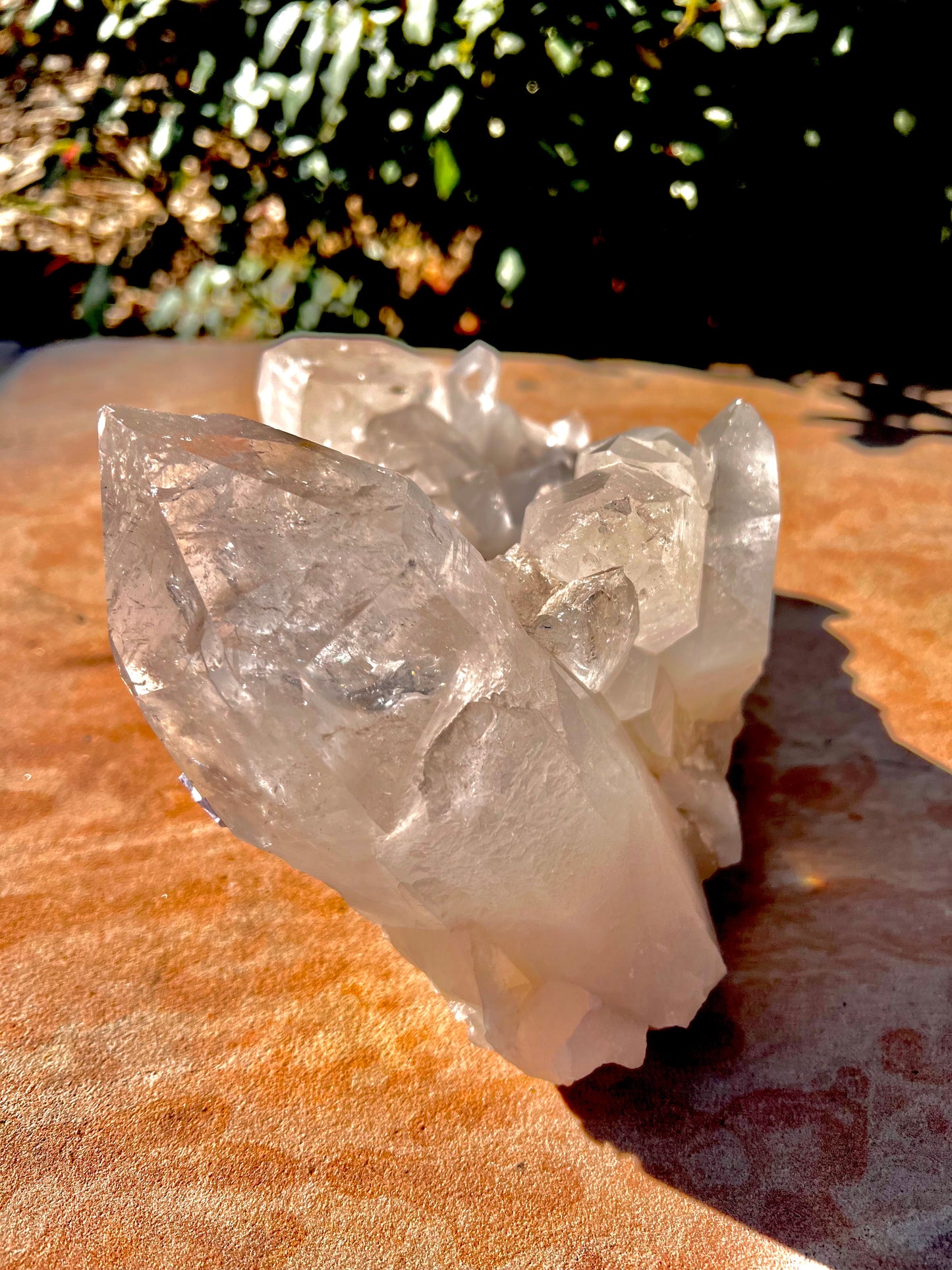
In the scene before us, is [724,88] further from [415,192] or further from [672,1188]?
[672,1188]

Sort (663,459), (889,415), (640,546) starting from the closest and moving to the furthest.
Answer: (640,546)
(663,459)
(889,415)

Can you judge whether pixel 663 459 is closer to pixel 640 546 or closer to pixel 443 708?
pixel 640 546

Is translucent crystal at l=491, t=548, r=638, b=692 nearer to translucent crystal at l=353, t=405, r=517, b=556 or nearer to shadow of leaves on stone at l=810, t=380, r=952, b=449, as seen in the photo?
translucent crystal at l=353, t=405, r=517, b=556

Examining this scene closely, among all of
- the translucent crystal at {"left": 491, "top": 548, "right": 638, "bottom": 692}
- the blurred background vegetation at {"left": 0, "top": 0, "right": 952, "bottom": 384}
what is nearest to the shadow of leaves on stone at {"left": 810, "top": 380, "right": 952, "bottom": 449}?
the blurred background vegetation at {"left": 0, "top": 0, "right": 952, "bottom": 384}

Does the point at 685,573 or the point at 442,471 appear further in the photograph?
the point at 442,471

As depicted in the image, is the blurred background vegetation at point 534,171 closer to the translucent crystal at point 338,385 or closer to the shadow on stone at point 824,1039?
the translucent crystal at point 338,385

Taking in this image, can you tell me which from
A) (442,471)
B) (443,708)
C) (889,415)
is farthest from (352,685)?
(889,415)

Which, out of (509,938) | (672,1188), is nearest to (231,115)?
(509,938)
